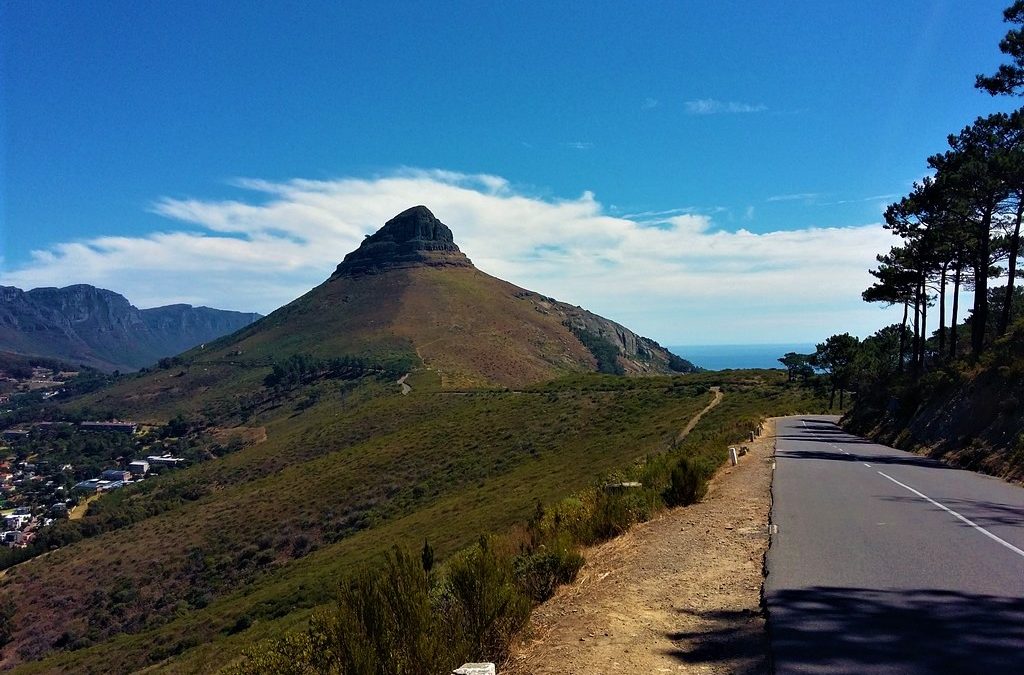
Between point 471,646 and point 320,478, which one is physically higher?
point 471,646

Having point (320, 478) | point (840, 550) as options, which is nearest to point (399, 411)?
point (320, 478)

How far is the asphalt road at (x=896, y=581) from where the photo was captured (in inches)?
168

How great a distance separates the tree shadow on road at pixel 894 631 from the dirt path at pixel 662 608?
262 millimetres

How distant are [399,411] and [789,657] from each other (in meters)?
70.4

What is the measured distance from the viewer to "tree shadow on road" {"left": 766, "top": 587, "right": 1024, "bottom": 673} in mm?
4117

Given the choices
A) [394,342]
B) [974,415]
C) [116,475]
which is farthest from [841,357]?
[116,475]

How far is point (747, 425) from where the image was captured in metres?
29.6

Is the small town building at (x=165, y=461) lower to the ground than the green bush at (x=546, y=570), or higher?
lower

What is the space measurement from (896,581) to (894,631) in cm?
160

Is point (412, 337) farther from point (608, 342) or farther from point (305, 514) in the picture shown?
point (305, 514)

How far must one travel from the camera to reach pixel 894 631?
4652 millimetres

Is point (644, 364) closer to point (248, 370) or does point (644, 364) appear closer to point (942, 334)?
point (248, 370)

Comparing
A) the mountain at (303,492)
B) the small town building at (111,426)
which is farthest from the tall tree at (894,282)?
the small town building at (111,426)

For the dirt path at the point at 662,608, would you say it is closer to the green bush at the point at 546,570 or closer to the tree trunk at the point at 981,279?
the green bush at the point at 546,570
